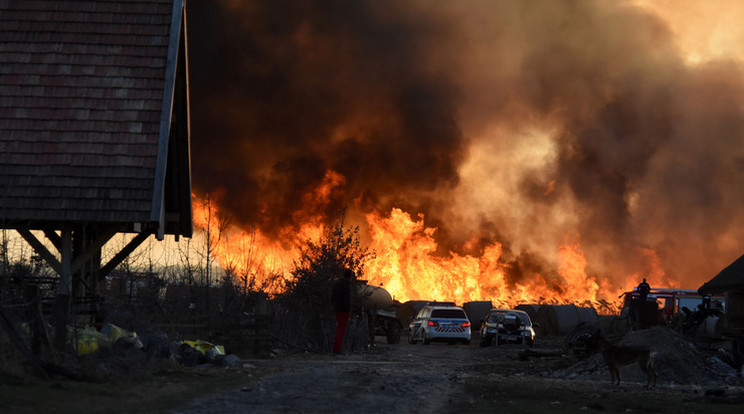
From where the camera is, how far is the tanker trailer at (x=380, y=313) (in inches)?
1288

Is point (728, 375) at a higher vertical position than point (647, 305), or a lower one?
lower

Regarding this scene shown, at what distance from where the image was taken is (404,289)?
57094 mm

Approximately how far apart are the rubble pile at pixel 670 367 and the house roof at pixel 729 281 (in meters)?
7.03

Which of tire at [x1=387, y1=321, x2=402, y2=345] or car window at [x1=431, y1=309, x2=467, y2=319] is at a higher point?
car window at [x1=431, y1=309, x2=467, y2=319]

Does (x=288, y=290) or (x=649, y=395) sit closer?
(x=649, y=395)

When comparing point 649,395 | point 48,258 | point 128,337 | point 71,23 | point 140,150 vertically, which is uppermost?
point 71,23

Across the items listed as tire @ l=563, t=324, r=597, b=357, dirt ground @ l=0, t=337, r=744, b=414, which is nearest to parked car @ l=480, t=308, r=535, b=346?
tire @ l=563, t=324, r=597, b=357

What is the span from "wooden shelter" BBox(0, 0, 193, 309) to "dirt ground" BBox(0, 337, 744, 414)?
151 inches

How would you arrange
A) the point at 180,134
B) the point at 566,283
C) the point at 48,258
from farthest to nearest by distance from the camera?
the point at 566,283 < the point at 180,134 < the point at 48,258

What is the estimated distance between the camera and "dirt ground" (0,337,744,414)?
11.5 m

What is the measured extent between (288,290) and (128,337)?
40.2 ft

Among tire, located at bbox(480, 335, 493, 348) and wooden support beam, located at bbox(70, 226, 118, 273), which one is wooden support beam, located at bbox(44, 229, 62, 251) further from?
tire, located at bbox(480, 335, 493, 348)

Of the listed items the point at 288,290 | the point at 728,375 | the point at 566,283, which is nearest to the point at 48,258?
the point at 288,290

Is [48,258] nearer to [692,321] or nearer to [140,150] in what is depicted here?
[140,150]
